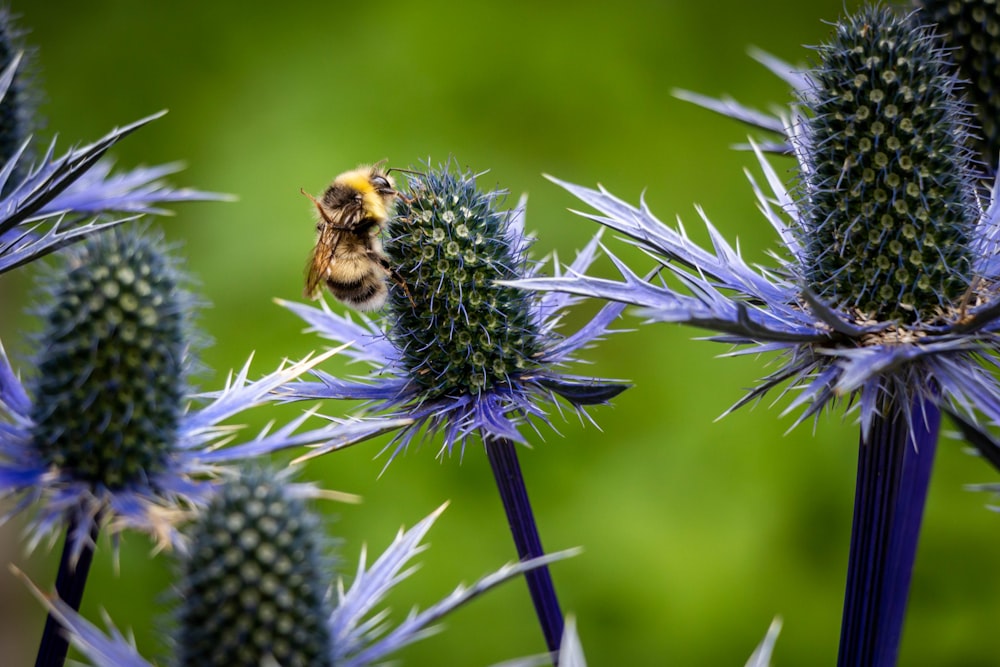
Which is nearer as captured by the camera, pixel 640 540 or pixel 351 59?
pixel 640 540

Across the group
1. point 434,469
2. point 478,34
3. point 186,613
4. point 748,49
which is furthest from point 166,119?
point 186,613

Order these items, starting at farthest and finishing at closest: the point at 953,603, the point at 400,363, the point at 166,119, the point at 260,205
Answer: the point at 166,119, the point at 260,205, the point at 953,603, the point at 400,363

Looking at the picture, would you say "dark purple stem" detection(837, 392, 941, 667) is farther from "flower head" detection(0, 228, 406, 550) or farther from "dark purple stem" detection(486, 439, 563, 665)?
"flower head" detection(0, 228, 406, 550)

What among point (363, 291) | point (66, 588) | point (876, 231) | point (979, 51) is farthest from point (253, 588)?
point (979, 51)

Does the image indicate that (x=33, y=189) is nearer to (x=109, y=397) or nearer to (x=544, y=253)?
(x=109, y=397)

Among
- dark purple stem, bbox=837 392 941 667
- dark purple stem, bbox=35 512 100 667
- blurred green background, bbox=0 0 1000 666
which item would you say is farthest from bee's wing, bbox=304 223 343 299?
blurred green background, bbox=0 0 1000 666

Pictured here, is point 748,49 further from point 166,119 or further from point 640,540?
point 166,119
